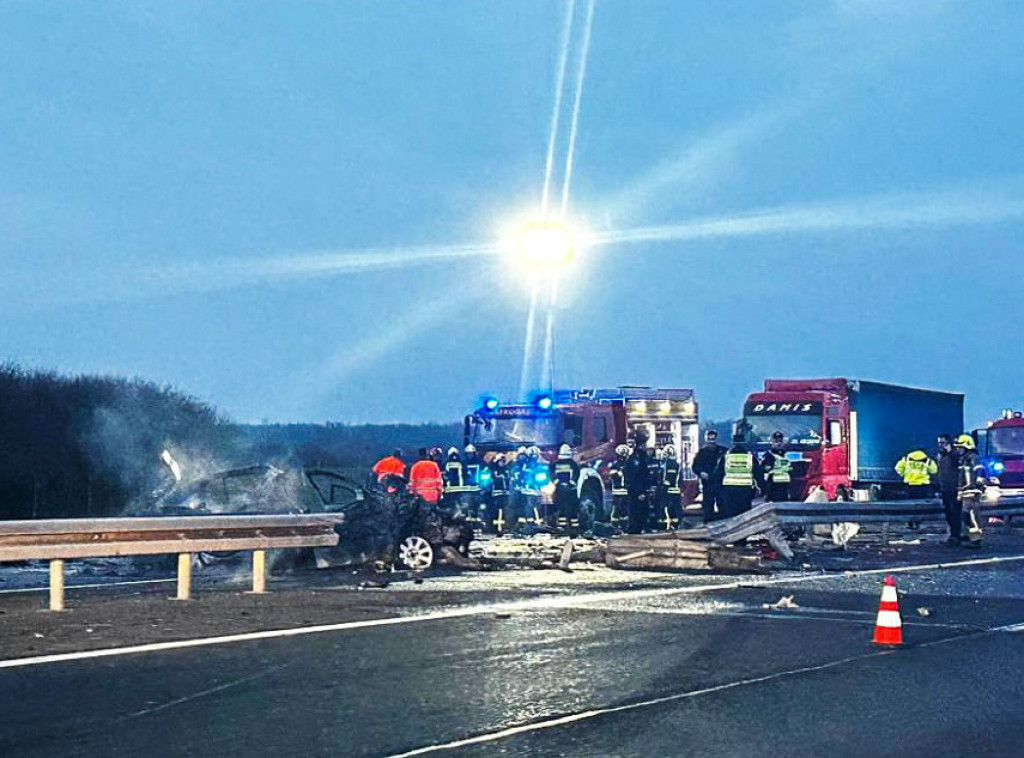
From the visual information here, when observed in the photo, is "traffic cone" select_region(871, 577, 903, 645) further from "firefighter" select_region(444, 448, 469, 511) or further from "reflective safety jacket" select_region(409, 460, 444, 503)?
"firefighter" select_region(444, 448, 469, 511)

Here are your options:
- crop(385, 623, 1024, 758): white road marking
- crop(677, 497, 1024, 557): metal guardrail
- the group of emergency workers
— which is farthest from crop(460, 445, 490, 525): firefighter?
crop(385, 623, 1024, 758): white road marking

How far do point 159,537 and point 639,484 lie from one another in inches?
493

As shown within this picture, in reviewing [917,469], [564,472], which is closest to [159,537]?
[564,472]

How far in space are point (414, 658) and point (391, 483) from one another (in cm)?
1028

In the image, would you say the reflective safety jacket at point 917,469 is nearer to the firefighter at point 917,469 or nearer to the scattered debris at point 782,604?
the firefighter at point 917,469

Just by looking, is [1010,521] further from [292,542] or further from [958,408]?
[292,542]

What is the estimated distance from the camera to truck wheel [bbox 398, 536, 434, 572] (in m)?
18.8

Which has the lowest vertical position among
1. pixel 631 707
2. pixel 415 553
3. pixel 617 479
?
pixel 631 707

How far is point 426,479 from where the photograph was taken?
25047mm

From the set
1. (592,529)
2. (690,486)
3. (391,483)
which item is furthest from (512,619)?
(690,486)

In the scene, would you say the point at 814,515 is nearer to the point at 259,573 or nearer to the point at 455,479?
the point at 455,479

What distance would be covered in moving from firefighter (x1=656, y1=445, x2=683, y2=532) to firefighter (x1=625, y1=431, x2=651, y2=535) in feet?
3.59

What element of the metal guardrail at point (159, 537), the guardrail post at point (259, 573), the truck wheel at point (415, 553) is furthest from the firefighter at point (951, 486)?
the guardrail post at point (259, 573)

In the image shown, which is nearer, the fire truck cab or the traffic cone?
the traffic cone
